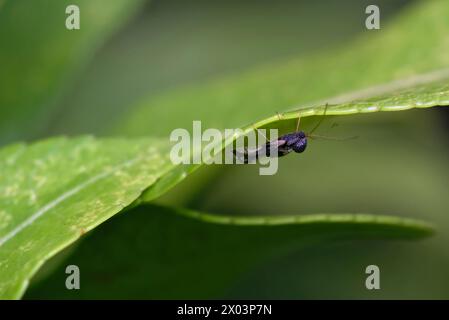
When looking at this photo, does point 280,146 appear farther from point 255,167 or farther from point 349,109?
point 255,167

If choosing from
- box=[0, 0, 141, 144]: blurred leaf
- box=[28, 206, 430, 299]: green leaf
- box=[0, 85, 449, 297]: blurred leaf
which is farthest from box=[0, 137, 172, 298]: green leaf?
box=[0, 0, 141, 144]: blurred leaf

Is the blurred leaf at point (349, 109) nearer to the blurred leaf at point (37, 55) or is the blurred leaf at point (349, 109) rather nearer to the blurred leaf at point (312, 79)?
the blurred leaf at point (312, 79)

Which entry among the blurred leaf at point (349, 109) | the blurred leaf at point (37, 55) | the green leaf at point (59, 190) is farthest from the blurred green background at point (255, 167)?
the blurred leaf at point (349, 109)

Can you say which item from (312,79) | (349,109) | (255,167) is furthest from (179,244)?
(255,167)

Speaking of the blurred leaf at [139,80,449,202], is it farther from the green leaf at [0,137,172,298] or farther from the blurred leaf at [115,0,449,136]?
the blurred leaf at [115,0,449,136]

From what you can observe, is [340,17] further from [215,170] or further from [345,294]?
[215,170]
